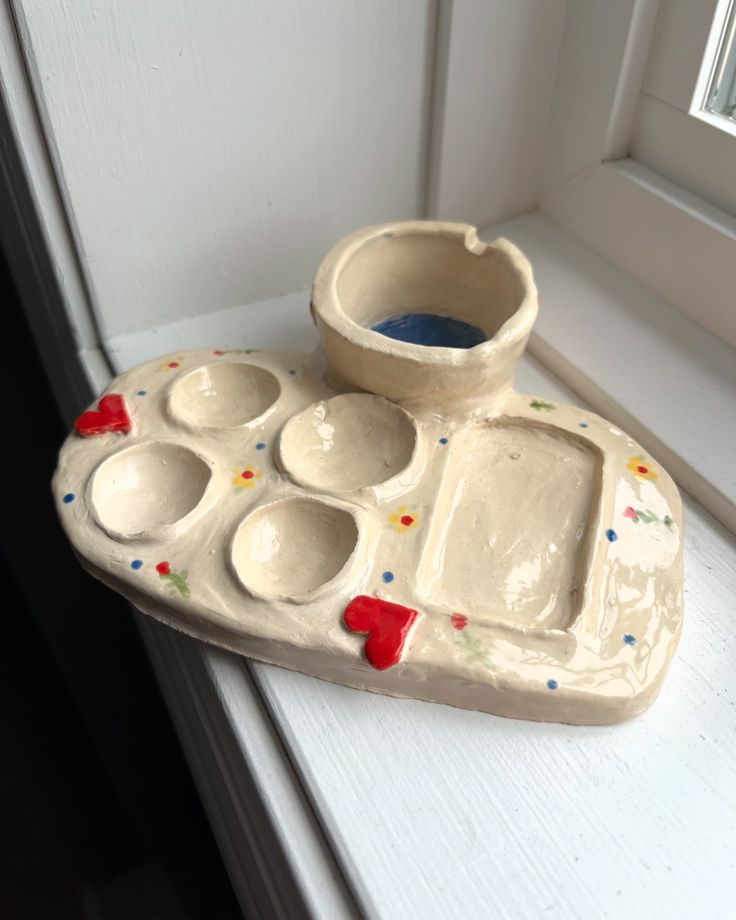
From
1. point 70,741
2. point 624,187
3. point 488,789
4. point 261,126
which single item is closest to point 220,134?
point 261,126

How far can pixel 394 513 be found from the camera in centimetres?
55

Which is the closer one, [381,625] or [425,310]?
[381,625]

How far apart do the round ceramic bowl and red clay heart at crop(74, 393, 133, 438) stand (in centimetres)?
15

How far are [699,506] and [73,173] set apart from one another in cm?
50

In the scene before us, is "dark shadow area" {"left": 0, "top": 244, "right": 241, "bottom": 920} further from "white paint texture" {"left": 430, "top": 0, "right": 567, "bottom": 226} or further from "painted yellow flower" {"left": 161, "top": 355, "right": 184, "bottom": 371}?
"white paint texture" {"left": 430, "top": 0, "right": 567, "bottom": 226}

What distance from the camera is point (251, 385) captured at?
2.14ft

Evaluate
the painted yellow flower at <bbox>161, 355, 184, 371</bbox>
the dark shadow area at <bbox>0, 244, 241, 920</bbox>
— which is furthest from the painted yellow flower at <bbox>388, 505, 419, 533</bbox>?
the dark shadow area at <bbox>0, 244, 241, 920</bbox>

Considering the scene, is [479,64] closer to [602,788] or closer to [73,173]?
[73,173]

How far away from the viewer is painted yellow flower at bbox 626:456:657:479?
583 millimetres

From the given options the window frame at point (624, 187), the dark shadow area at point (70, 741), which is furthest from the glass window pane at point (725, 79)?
the dark shadow area at point (70, 741)

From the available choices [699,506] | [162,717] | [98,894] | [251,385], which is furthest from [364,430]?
[98,894]

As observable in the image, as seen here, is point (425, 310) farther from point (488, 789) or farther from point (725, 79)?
point (488, 789)

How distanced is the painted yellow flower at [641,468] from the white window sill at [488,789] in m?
0.04

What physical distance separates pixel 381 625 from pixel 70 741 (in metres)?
0.61
